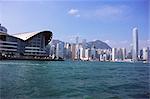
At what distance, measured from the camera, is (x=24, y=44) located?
7438 centimetres

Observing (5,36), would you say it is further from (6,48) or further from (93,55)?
(93,55)

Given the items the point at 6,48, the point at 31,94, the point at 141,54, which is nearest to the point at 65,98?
the point at 31,94

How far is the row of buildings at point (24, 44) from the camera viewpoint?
69.3 m

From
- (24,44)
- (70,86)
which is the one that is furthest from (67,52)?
(70,86)

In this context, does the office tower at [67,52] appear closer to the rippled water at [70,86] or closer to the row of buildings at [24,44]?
the row of buildings at [24,44]

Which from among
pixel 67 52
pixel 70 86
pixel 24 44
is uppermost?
pixel 24 44

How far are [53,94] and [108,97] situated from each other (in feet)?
7.62

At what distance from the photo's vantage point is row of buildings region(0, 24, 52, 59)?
69.3 meters

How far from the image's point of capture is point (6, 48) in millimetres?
69562

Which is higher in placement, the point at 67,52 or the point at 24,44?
the point at 24,44

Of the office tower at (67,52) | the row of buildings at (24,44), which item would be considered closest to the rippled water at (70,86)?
the row of buildings at (24,44)

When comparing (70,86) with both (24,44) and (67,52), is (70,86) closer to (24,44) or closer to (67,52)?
(24,44)

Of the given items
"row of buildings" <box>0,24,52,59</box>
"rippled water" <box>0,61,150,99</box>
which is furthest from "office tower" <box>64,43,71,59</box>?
"rippled water" <box>0,61,150,99</box>

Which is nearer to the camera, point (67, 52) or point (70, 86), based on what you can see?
point (70, 86)
